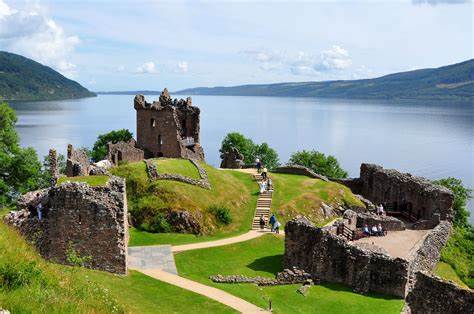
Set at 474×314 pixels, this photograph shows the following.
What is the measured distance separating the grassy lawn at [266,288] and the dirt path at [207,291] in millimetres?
629

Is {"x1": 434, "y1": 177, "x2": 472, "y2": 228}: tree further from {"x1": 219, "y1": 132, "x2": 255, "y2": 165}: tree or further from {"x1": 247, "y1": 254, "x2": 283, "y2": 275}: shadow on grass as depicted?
{"x1": 247, "y1": 254, "x2": 283, "y2": 275}: shadow on grass

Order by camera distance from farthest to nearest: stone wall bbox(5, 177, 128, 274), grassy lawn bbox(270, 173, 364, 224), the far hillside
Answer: grassy lawn bbox(270, 173, 364, 224)
the far hillside
stone wall bbox(5, 177, 128, 274)

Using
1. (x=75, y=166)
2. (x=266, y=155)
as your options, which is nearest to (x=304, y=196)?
(x=75, y=166)

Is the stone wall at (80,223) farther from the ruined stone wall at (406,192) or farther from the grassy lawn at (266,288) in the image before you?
the ruined stone wall at (406,192)

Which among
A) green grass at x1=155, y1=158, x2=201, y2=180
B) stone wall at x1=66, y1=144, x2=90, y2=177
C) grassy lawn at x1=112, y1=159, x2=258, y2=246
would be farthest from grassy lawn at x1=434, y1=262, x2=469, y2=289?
stone wall at x1=66, y1=144, x2=90, y2=177

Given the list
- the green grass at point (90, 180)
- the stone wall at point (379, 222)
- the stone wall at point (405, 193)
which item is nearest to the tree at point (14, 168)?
the green grass at point (90, 180)

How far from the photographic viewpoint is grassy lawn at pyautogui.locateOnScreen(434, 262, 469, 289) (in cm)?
3428

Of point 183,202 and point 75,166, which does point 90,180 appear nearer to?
point 75,166

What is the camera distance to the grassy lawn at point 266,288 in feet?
81.2

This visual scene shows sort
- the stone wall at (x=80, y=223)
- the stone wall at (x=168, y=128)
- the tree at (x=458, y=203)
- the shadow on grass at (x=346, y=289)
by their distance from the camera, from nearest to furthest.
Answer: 1. the stone wall at (x=80, y=223)
2. the shadow on grass at (x=346, y=289)
3. the stone wall at (x=168, y=128)
4. the tree at (x=458, y=203)

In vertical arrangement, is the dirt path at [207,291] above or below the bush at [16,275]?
below

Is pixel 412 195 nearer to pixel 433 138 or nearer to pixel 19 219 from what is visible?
pixel 19 219

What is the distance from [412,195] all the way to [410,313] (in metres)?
30.4

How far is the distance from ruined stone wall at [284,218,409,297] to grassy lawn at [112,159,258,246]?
828cm
